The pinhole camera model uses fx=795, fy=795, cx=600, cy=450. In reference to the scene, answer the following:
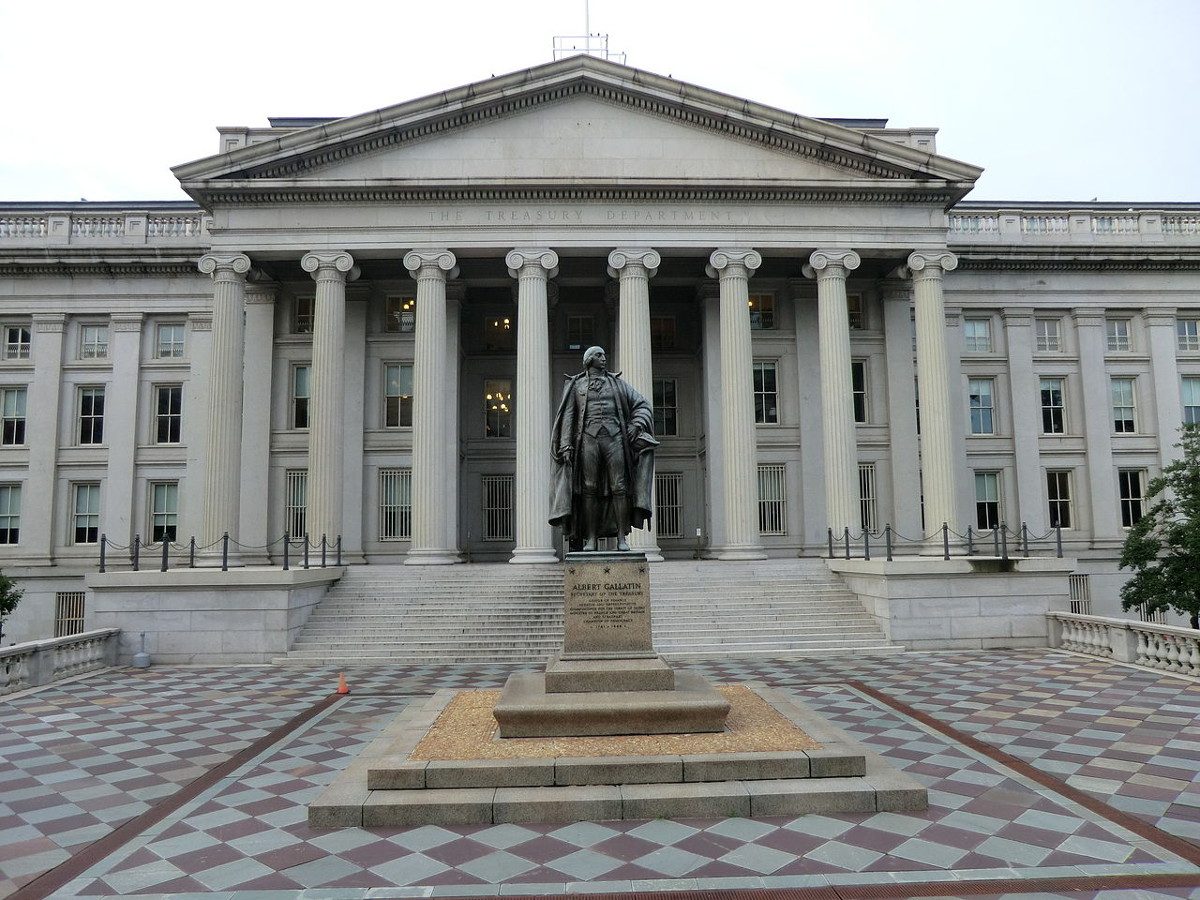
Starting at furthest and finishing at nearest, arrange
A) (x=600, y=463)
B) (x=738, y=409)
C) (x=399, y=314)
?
(x=399, y=314)
(x=738, y=409)
(x=600, y=463)

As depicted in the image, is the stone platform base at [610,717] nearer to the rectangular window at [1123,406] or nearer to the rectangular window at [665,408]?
the rectangular window at [665,408]

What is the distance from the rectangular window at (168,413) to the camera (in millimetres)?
30273

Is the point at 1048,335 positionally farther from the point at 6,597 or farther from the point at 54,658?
the point at 6,597

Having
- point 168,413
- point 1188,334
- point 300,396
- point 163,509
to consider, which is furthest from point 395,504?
point 1188,334

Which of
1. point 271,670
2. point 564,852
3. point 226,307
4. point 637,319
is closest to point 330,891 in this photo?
point 564,852

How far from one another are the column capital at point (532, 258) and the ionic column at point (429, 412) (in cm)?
185

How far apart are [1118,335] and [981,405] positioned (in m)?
6.50

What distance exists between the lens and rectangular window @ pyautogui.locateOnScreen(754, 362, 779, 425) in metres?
29.4

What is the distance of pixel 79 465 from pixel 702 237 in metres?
24.6

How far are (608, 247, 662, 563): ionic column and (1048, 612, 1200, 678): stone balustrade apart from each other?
1092 centimetres

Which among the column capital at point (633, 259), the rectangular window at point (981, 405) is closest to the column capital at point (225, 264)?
the column capital at point (633, 259)

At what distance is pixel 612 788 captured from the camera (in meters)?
7.36

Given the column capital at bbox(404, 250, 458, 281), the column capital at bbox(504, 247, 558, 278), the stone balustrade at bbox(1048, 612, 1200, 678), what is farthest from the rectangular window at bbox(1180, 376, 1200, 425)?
the column capital at bbox(404, 250, 458, 281)

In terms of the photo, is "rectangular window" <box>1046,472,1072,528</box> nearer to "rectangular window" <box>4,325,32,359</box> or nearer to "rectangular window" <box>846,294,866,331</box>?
"rectangular window" <box>846,294,866,331</box>
